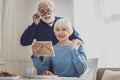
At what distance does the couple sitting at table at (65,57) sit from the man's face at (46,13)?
0.12 meters

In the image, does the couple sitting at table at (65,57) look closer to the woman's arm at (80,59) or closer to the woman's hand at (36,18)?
the woman's arm at (80,59)

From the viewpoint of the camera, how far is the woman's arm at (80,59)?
2.79 metres

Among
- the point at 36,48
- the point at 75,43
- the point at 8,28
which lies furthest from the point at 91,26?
the point at 8,28

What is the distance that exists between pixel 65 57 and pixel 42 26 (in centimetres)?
53

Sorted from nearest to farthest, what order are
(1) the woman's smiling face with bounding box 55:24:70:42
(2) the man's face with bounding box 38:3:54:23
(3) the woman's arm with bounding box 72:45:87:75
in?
1. (3) the woman's arm with bounding box 72:45:87:75
2. (1) the woman's smiling face with bounding box 55:24:70:42
3. (2) the man's face with bounding box 38:3:54:23

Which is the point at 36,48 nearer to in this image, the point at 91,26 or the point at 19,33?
the point at 19,33

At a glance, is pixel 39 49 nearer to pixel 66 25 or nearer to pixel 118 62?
pixel 66 25

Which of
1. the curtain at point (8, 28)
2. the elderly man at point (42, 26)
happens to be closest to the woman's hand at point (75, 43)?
the elderly man at point (42, 26)

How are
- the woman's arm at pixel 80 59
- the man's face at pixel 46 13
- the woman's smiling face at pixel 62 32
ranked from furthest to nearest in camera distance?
the man's face at pixel 46 13
the woman's smiling face at pixel 62 32
the woman's arm at pixel 80 59

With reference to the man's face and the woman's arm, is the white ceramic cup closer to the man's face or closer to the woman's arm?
the woman's arm

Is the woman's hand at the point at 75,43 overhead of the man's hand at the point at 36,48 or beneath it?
overhead

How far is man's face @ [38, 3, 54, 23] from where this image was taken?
119 inches

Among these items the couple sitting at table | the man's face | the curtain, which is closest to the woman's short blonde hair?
the couple sitting at table

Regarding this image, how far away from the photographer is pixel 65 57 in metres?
2.88
